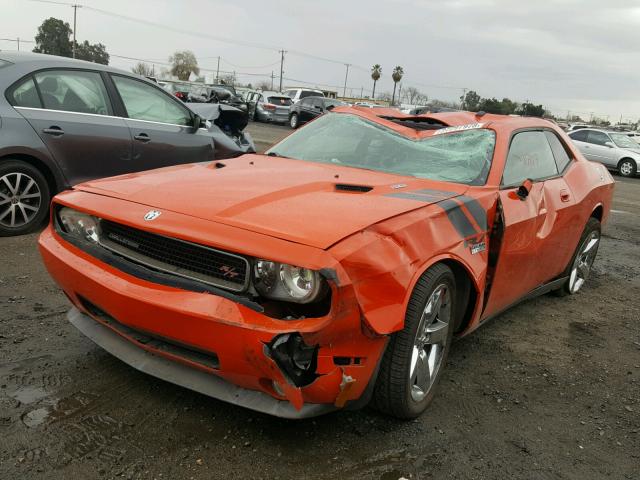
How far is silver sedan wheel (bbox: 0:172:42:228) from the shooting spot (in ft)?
17.2

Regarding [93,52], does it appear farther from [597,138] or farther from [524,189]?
[524,189]

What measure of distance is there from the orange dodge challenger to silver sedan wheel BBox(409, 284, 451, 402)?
0.01 meters

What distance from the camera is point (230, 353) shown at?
91.3 inches

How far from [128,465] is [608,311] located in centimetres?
415

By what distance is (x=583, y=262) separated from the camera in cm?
533

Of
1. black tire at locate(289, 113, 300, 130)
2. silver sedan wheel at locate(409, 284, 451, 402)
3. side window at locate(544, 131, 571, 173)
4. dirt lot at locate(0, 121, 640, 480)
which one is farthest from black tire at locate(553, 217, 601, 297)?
black tire at locate(289, 113, 300, 130)

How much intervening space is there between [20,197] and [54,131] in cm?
66

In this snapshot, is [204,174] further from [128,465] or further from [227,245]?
[128,465]

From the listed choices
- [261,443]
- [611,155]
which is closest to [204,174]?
[261,443]

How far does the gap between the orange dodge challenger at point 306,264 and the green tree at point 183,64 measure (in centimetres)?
9667

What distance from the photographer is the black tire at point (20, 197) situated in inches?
A: 205

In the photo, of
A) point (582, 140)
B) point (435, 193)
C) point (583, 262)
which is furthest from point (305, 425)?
point (582, 140)

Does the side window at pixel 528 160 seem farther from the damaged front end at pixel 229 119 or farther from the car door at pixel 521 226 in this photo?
the damaged front end at pixel 229 119

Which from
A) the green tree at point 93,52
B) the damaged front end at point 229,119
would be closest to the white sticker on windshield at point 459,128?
the damaged front end at point 229,119
